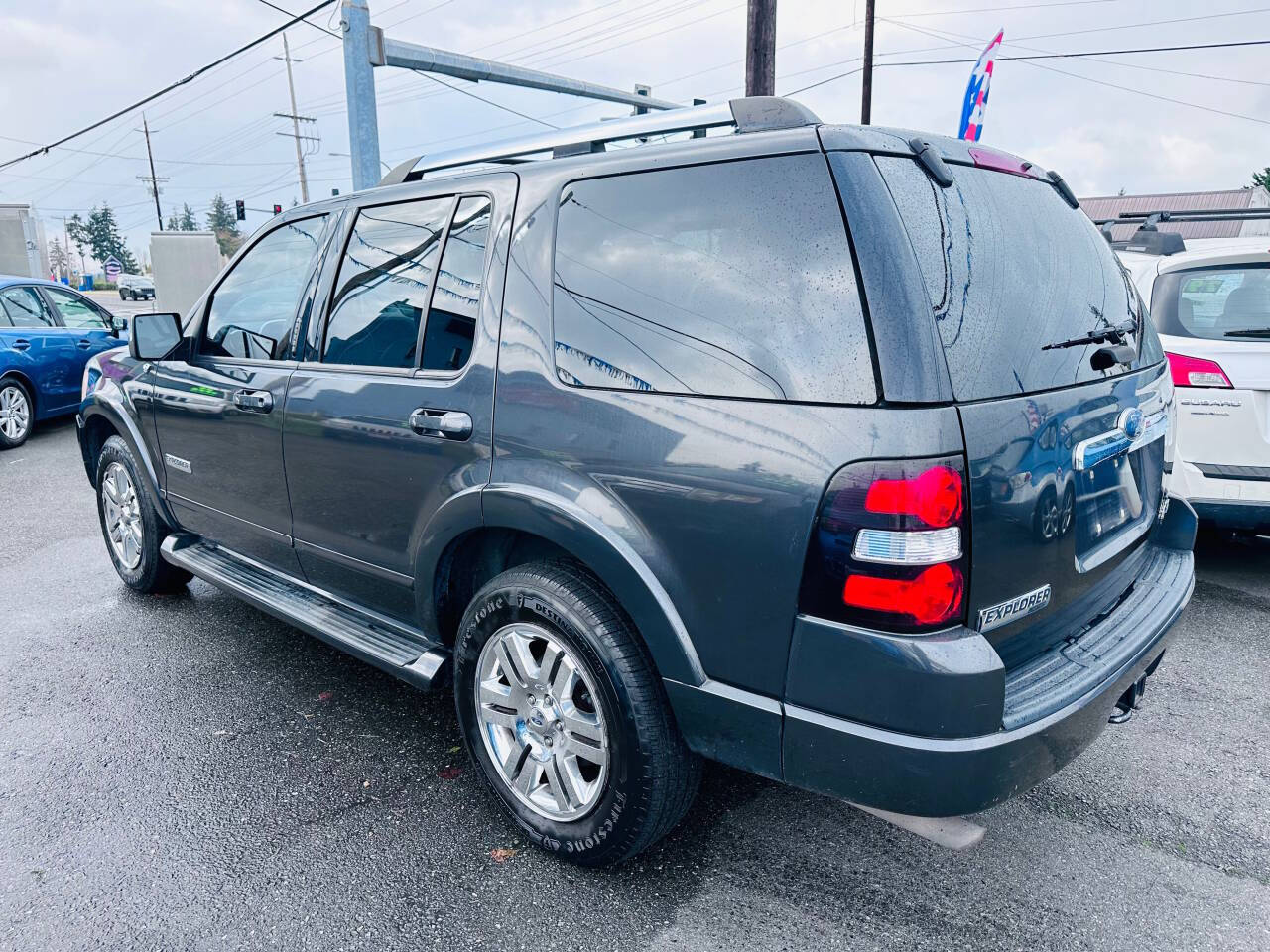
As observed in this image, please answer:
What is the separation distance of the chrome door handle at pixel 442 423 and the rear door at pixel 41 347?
794 centimetres

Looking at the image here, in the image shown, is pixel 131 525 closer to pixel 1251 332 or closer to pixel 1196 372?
pixel 1196 372

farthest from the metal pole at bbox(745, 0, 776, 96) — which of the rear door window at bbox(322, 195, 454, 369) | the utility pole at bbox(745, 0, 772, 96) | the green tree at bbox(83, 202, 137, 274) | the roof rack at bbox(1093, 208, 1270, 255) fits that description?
the green tree at bbox(83, 202, 137, 274)

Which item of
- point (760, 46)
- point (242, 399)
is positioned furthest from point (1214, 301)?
point (760, 46)

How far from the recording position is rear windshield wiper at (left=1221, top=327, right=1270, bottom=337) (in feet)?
13.6

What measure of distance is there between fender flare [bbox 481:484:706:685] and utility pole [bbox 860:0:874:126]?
781 inches

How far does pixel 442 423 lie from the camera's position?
2.53 metres

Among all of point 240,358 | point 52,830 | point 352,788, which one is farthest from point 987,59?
point 52,830

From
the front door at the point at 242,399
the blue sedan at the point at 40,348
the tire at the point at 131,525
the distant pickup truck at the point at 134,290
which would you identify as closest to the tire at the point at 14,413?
the blue sedan at the point at 40,348

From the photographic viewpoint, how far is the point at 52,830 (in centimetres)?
261

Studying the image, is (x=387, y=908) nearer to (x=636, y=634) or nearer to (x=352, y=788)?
(x=352, y=788)

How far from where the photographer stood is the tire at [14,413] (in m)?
8.41

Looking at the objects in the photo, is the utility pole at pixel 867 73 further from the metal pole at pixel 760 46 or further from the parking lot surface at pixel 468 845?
the parking lot surface at pixel 468 845

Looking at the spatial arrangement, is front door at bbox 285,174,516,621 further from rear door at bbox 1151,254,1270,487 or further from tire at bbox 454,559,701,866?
rear door at bbox 1151,254,1270,487

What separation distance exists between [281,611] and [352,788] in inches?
29.8
